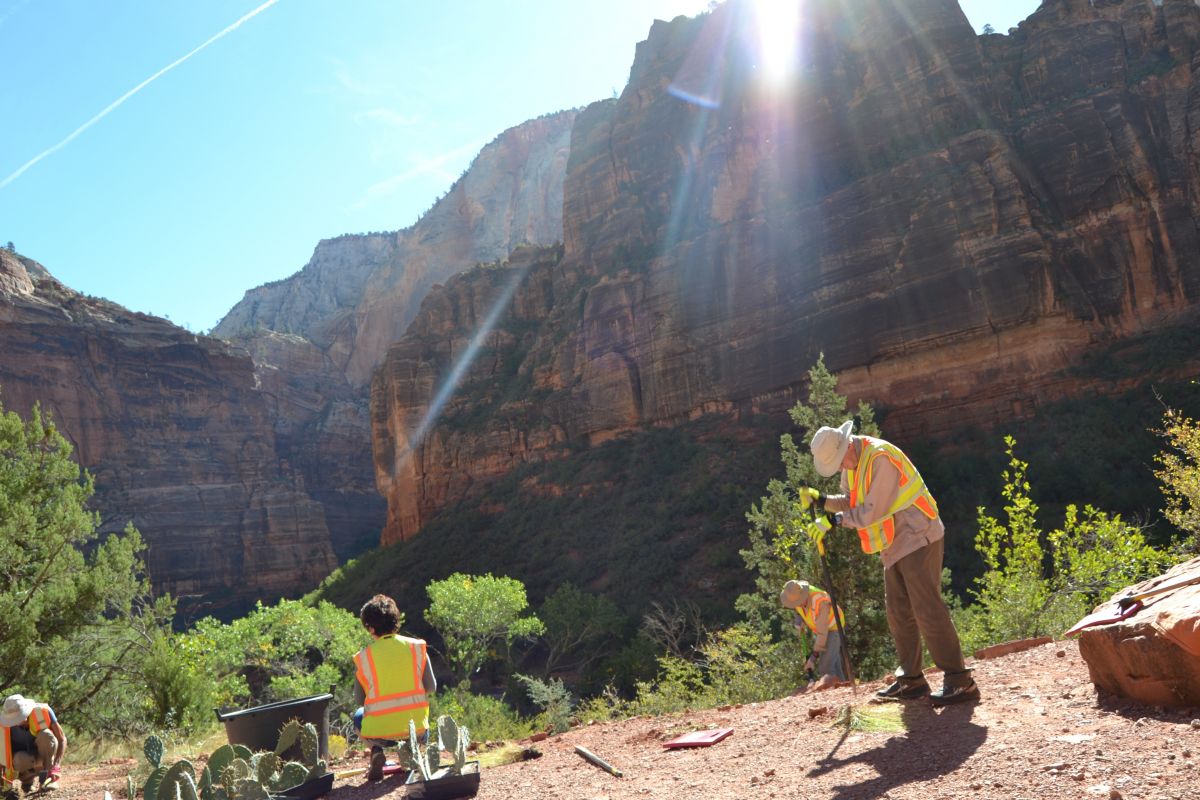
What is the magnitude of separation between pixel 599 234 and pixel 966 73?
2025cm

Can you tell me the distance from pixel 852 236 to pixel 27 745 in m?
33.2

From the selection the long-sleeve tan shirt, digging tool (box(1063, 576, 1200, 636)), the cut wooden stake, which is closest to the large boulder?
digging tool (box(1063, 576, 1200, 636))

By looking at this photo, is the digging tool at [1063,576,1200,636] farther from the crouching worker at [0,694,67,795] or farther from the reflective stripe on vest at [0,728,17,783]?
the reflective stripe on vest at [0,728,17,783]

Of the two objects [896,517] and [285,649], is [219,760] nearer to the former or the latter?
[896,517]

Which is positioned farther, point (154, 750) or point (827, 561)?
point (827, 561)

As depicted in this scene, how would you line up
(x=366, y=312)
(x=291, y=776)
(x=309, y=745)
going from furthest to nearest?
(x=366, y=312), (x=309, y=745), (x=291, y=776)

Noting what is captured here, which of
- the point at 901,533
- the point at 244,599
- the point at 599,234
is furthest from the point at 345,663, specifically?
the point at 244,599

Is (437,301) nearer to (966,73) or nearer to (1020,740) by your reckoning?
(966,73)

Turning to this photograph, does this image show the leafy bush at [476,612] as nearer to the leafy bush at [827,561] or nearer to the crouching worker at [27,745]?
the leafy bush at [827,561]

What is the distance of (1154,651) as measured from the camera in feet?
11.3

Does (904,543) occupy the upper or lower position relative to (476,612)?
upper

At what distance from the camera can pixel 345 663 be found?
18828mm

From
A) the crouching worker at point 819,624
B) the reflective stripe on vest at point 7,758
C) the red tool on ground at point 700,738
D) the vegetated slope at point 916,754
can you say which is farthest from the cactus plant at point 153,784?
the crouching worker at point 819,624

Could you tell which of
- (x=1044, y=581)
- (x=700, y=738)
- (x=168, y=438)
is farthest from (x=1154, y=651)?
(x=168, y=438)
